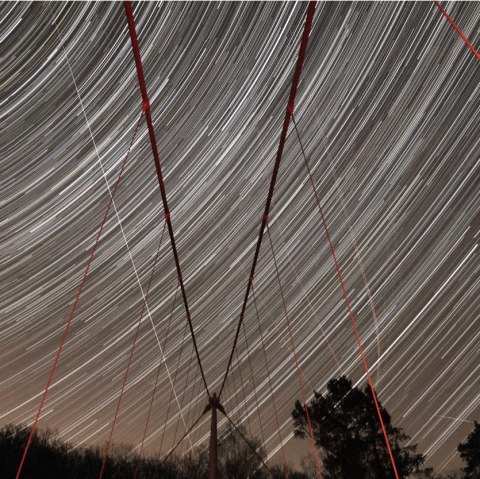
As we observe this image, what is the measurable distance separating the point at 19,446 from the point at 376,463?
20166mm

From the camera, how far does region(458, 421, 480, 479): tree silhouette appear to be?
20.6m

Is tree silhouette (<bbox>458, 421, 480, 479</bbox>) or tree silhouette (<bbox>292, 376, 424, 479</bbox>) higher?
tree silhouette (<bbox>292, 376, 424, 479</bbox>)

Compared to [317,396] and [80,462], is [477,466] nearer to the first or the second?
[317,396]

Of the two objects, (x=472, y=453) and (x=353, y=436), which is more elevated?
(x=353, y=436)

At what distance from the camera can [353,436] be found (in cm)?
1912

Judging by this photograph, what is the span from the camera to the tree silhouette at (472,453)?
20.6 meters

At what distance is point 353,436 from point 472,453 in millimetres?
5111

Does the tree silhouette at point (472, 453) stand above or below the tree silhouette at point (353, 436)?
below

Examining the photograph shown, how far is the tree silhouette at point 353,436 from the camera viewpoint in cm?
1870

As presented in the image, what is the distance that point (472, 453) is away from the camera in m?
20.9

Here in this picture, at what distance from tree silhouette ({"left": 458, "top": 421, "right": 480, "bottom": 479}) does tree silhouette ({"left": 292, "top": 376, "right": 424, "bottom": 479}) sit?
3.10 meters

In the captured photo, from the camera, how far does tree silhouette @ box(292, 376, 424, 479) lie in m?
18.7

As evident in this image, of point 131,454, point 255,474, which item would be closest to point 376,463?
point 255,474

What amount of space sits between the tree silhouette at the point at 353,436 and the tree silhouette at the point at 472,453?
10.2 feet
